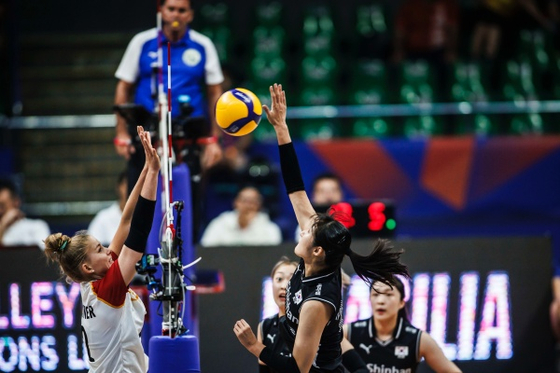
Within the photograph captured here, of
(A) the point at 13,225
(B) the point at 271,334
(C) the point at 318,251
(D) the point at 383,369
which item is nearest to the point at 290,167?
(C) the point at 318,251

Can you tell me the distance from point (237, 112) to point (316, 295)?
1.40 m

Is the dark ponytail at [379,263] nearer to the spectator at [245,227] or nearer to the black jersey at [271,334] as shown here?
the black jersey at [271,334]

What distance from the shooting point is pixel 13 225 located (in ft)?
32.3

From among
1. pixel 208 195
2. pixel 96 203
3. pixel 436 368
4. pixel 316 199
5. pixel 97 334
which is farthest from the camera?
pixel 96 203

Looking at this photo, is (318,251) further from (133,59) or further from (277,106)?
(133,59)

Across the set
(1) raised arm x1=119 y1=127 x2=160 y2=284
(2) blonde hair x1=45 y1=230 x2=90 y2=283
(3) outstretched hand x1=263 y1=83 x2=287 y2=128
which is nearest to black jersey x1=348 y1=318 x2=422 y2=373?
(3) outstretched hand x1=263 y1=83 x2=287 y2=128

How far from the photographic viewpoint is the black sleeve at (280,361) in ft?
16.9

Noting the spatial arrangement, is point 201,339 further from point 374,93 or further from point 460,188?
point 374,93

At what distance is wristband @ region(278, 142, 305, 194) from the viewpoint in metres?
5.73

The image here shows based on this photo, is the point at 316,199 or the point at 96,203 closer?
the point at 316,199

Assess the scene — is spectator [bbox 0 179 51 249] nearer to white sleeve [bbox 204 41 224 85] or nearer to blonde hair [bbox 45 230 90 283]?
white sleeve [bbox 204 41 224 85]

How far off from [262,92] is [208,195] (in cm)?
199

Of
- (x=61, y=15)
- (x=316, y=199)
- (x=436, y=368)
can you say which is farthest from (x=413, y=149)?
(x=61, y=15)

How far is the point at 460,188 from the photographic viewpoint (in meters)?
11.4
